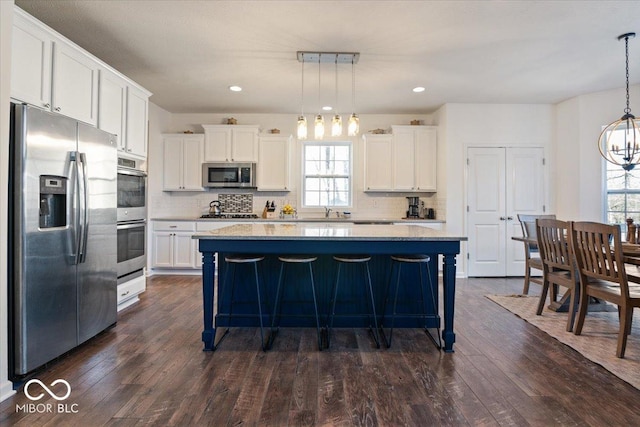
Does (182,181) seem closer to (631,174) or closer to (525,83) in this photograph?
(525,83)

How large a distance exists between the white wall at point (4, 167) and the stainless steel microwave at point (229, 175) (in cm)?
361

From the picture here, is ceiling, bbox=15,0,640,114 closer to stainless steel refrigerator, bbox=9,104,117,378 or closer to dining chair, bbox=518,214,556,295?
stainless steel refrigerator, bbox=9,104,117,378

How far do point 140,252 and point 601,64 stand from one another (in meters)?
5.57

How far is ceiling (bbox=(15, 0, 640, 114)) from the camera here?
2.79 metres

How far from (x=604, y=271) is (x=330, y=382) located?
2.23m

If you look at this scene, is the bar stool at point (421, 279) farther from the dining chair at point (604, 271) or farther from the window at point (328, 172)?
the window at point (328, 172)

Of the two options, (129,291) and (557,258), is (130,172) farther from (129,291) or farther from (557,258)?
(557,258)

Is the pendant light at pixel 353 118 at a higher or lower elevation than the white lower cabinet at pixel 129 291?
higher

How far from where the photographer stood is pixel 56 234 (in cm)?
234

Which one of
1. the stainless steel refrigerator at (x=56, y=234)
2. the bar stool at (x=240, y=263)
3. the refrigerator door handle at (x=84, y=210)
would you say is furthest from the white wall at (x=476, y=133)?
the refrigerator door handle at (x=84, y=210)

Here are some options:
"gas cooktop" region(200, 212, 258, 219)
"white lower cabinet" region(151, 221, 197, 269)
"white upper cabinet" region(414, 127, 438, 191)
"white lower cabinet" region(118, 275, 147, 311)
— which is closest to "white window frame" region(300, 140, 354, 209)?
"gas cooktop" region(200, 212, 258, 219)

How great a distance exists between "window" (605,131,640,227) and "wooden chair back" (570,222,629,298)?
2.61 metres

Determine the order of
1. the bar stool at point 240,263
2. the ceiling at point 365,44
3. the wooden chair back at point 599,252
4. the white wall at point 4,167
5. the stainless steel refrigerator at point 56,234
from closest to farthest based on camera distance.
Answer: the white wall at point 4,167 < the stainless steel refrigerator at point 56,234 < the wooden chair back at point 599,252 < the bar stool at point 240,263 < the ceiling at point 365,44

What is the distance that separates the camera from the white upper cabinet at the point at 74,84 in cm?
266
